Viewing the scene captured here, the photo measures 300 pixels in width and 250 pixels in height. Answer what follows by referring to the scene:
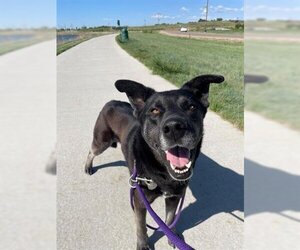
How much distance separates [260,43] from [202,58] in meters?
0.98

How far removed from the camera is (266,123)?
1566mm

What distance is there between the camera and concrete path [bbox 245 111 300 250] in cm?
161

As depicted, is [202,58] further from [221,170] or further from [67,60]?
[221,170]

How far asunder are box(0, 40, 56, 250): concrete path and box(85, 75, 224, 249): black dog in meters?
0.61

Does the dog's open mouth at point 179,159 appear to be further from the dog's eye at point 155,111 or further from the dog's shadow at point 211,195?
the dog's shadow at point 211,195

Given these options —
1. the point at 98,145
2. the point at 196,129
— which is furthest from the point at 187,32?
the point at 98,145

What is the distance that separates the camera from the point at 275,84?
1.49 metres

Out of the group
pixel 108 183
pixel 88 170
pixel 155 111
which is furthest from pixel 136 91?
pixel 88 170

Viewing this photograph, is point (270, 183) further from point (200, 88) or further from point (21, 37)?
point (21, 37)

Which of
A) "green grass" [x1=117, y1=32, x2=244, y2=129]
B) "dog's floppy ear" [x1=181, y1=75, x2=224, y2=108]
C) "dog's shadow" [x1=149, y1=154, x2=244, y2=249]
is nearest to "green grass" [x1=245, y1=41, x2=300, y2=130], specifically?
"green grass" [x1=117, y1=32, x2=244, y2=129]

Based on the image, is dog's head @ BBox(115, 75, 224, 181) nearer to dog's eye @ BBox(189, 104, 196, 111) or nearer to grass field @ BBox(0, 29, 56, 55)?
dog's eye @ BBox(189, 104, 196, 111)

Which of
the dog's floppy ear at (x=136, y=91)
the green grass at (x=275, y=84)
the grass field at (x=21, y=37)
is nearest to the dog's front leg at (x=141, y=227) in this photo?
the dog's floppy ear at (x=136, y=91)

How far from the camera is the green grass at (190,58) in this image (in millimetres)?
2011

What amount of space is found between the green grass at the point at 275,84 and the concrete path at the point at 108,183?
0.79m
